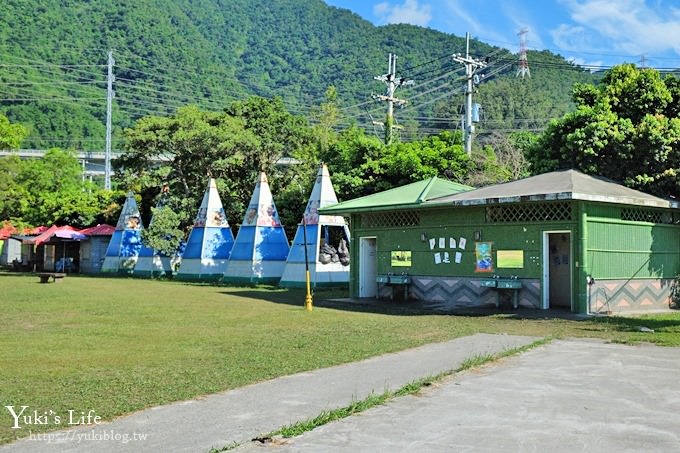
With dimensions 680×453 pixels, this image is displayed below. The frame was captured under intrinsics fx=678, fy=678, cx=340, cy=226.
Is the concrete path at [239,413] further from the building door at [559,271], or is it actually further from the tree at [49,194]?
the tree at [49,194]

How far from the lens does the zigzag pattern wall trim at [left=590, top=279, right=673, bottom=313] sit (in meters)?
17.2

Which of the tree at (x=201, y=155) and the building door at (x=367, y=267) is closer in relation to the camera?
the building door at (x=367, y=267)

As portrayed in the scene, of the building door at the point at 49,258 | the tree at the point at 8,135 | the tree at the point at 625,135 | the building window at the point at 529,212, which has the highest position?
the tree at the point at 8,135

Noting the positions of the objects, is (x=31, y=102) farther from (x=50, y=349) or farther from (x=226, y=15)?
(x=50, y=349)

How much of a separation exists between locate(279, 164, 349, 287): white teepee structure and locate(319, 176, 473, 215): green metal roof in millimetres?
6444

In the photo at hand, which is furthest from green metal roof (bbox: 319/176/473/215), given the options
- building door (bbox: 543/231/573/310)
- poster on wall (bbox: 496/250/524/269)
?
building door (bbox: 543/231/573/310)

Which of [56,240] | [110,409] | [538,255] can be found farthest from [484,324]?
[56,240]

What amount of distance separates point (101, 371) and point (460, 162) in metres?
24.7

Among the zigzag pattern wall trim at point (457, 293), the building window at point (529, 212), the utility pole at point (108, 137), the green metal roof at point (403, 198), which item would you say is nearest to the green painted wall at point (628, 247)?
the building window at point (529, 212)

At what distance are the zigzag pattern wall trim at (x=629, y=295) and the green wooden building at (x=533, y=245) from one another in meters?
0.03

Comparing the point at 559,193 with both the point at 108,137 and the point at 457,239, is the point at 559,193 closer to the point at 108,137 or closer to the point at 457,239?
the point at 457,239

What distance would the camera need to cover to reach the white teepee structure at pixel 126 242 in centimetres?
4112

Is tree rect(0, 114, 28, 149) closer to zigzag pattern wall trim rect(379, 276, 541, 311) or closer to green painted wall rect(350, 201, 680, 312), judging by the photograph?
green painted wall rect(350, 201, 680, 312)

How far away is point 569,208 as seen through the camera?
17188 millimetres
